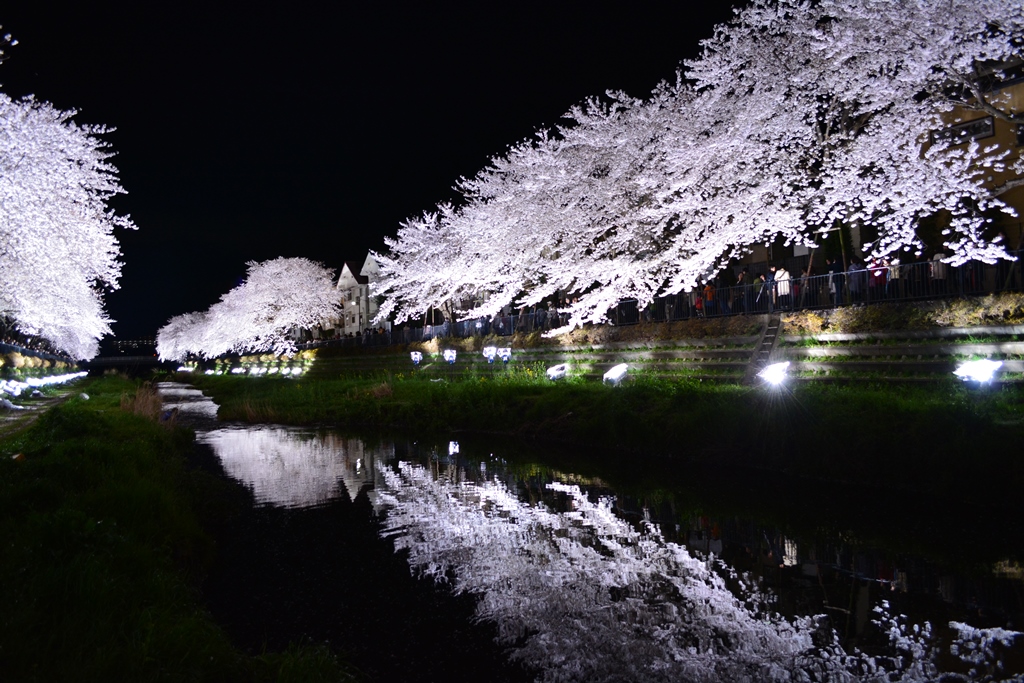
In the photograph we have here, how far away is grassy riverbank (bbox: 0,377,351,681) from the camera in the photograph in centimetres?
492

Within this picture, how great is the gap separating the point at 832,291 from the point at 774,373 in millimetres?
4291

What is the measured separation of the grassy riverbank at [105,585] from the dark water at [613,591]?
1229 mm

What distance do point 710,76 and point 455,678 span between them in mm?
21155

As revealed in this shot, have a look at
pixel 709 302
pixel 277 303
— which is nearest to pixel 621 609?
pixel 709 302

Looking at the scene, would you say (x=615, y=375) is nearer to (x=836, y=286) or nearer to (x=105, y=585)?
(x=836, y=286)

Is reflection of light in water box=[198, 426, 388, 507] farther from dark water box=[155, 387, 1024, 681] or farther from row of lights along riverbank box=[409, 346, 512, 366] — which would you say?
row of lights along riverbank box=[409, 346, 512, 366]

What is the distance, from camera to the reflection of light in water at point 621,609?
6.75 m

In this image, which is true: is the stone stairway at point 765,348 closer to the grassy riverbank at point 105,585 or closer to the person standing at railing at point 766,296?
the person standing at railing at point 766,296

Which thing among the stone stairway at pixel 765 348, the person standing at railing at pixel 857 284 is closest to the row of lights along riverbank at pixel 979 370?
the person standing at railing at pixel 857 284

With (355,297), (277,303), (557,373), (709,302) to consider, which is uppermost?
(355,297)

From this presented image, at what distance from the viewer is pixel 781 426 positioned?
15.1m

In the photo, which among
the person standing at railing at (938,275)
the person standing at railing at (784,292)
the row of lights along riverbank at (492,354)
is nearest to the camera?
the person standing at railing at (938,275)

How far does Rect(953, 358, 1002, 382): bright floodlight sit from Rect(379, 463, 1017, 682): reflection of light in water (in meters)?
8.22

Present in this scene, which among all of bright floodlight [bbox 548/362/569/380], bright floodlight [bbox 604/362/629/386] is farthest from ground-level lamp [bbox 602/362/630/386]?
bright floodlight [bbox 548/362/569/380]
